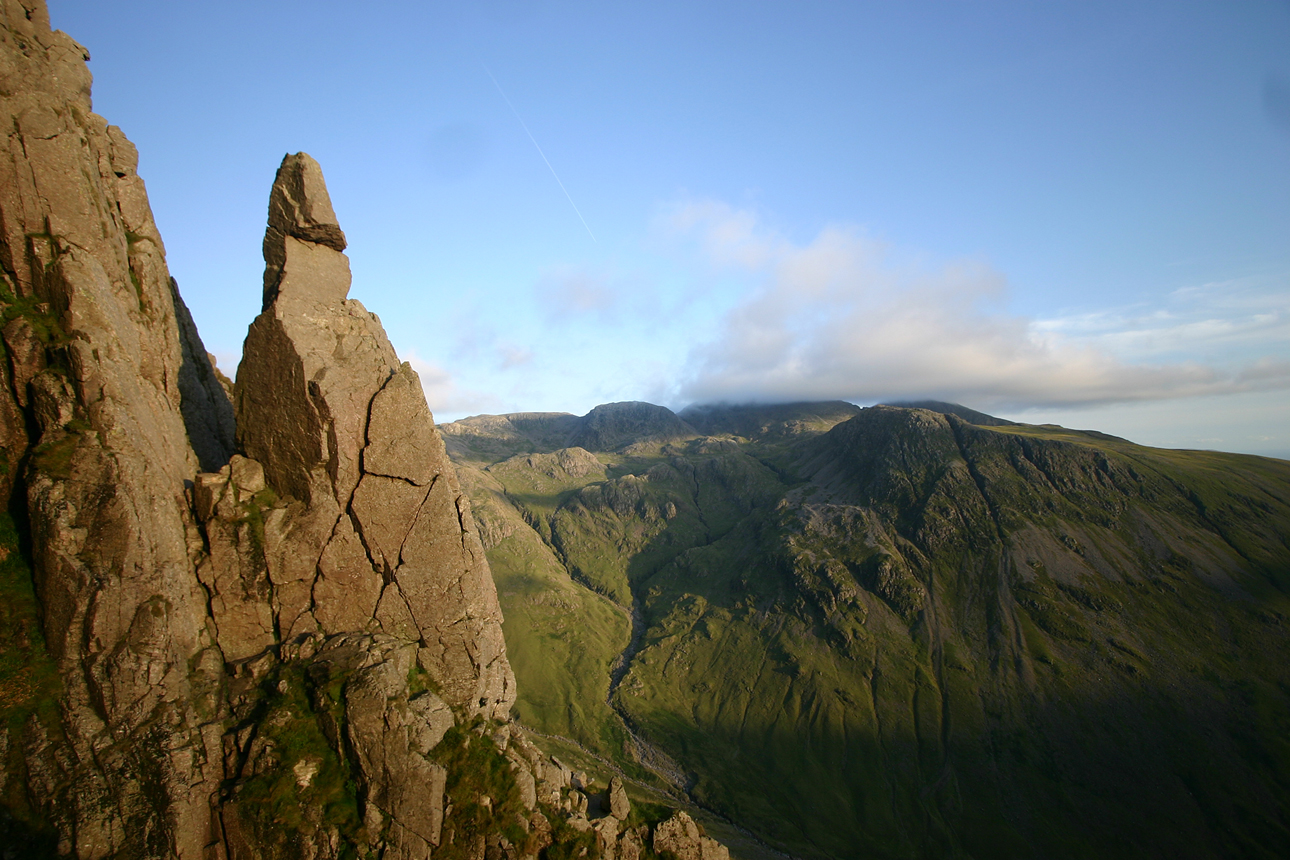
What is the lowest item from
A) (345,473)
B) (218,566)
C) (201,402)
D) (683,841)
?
(683,841)

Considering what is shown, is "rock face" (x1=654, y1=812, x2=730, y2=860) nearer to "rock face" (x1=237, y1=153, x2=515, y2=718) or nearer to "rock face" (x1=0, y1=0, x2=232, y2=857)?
"rock face" (x1=237, y1=153, x2=515, y2=718)

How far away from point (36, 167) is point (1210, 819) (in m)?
239

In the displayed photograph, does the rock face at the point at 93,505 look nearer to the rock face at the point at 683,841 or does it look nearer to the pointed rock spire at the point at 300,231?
the pointed rock spire at the point at 300,231

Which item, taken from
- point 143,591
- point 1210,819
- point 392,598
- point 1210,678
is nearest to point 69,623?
point 143,591

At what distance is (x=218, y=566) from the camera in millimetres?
30312

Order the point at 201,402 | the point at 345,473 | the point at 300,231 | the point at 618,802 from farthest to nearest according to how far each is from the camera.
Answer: the point at 618,802
the point at 201,402
the point at 300,231
the point at 345,473

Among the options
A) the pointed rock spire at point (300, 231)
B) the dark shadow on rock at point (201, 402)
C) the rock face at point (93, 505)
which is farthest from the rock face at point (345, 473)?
the dark shadow on rock at point (201, 402)

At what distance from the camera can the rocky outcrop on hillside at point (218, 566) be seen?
24609 millimetres

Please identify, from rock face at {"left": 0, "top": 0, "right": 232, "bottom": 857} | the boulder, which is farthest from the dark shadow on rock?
the boulder

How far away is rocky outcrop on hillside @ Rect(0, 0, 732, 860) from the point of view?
2461 centimetres

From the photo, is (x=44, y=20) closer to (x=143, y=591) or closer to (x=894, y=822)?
(x=143, y=591)

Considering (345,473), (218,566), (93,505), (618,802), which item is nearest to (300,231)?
(345,473)

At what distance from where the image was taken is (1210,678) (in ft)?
576

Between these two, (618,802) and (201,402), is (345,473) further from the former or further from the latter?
(618,802)
